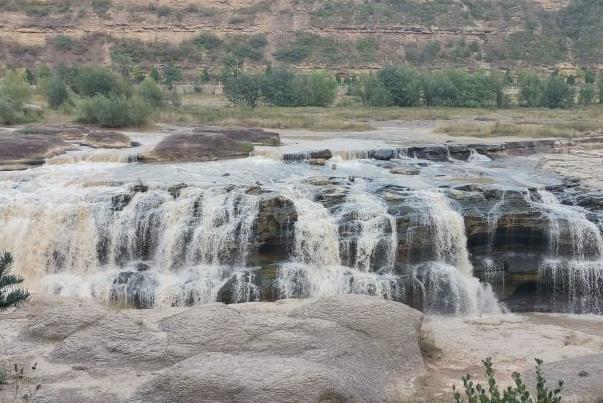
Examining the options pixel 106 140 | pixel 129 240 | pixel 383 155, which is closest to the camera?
pixel 129 240

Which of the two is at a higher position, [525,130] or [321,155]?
[525,130]

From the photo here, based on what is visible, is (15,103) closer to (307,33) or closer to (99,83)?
(99,83)

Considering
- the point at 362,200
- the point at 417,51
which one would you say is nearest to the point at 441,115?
the point at 362,200

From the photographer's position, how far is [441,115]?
36.5 m

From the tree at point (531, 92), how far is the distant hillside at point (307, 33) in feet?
60.4

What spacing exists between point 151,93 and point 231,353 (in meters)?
28.5

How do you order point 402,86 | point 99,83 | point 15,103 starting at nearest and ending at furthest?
point 15,103
point 99,83
point 402,86

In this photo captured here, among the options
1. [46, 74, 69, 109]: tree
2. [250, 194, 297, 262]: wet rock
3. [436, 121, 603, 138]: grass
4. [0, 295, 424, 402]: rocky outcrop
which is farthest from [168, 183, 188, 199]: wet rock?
[46, 74, 69, 109]: tree

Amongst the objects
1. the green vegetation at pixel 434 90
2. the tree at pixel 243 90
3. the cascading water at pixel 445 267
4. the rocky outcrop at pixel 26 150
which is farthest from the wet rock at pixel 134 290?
the green vegetation at pixel 434 90

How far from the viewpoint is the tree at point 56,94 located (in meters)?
34.6

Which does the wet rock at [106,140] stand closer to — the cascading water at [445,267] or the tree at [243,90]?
the cascading water at [445,267]

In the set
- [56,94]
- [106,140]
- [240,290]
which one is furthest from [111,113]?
[240,290]

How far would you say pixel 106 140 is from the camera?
22891mm

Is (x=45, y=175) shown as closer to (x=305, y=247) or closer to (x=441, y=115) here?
(x=305, y=247)
